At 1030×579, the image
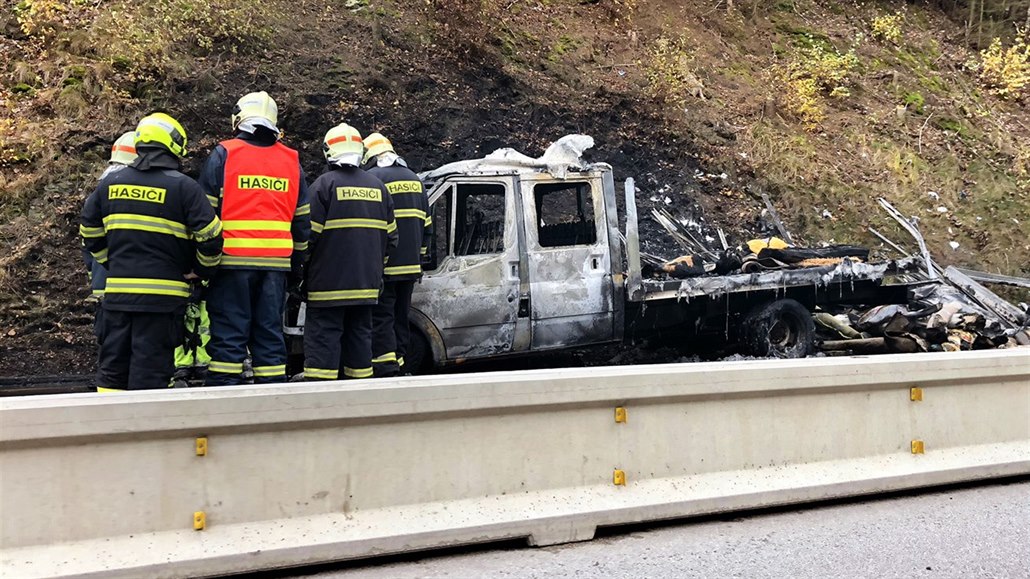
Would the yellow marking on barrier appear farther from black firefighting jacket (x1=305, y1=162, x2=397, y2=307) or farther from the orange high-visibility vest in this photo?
the orange high-visibility vest

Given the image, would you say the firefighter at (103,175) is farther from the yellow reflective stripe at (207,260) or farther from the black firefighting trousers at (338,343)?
the black firefighting trousers at (338,343)

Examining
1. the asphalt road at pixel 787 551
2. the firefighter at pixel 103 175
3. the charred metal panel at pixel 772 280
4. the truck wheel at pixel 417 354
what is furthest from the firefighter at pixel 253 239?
the charred metal panel at pixel 772 280

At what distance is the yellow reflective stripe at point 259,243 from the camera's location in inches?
187

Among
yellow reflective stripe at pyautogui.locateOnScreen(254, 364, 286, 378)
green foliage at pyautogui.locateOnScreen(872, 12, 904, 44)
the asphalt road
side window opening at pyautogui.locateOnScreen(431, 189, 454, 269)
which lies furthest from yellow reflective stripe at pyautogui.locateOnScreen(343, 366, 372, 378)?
green foliage at pyautogui.locateOnScreen(872, 12, 904, 44)

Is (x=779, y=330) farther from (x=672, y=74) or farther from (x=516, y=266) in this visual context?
(x=672, y=74)

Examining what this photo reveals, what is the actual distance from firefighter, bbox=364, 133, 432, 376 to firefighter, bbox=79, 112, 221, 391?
1535 millimetres

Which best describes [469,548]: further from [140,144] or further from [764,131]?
[764,131]

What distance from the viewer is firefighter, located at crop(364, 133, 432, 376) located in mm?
5750

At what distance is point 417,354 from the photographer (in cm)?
634

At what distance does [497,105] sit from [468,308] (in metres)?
5.71

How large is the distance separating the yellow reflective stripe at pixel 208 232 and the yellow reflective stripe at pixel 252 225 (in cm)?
32

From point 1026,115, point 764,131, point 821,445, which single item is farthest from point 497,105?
point 1026,115

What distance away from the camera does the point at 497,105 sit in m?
11.4

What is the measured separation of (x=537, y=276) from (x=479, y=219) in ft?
2.22
